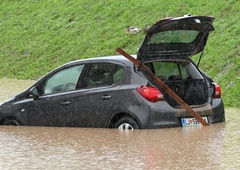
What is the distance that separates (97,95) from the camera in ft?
41.5

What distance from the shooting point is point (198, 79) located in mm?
12953

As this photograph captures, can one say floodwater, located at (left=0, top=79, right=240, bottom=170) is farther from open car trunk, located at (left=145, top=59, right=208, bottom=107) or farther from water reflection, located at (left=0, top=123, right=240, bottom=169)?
open car trunk, located at (left=145, top=59, right=208, bottom=107)

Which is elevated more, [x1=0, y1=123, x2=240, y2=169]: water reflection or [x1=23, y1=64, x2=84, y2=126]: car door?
[x1=23, y1=64, x2=84, y2=126]: car door

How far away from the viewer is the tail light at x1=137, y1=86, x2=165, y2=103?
39.8 ft

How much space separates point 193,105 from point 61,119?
2285mm

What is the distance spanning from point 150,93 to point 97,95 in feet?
3.26


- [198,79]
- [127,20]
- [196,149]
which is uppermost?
[127,20]

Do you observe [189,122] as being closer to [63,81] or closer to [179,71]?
[179,71]

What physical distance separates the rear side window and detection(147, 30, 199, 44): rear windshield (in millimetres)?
722

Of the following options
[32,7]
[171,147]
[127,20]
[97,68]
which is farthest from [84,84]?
[32,7]

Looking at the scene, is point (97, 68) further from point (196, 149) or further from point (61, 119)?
point (196, 149)

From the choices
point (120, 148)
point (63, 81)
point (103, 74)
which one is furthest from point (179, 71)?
point (120, 148)

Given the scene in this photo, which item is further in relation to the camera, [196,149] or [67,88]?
[67,88]

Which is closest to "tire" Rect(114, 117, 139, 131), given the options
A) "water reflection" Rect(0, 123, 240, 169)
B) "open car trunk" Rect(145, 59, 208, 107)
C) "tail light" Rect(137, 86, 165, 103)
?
"water reflection" Rect(0, 123, 240, 169)
